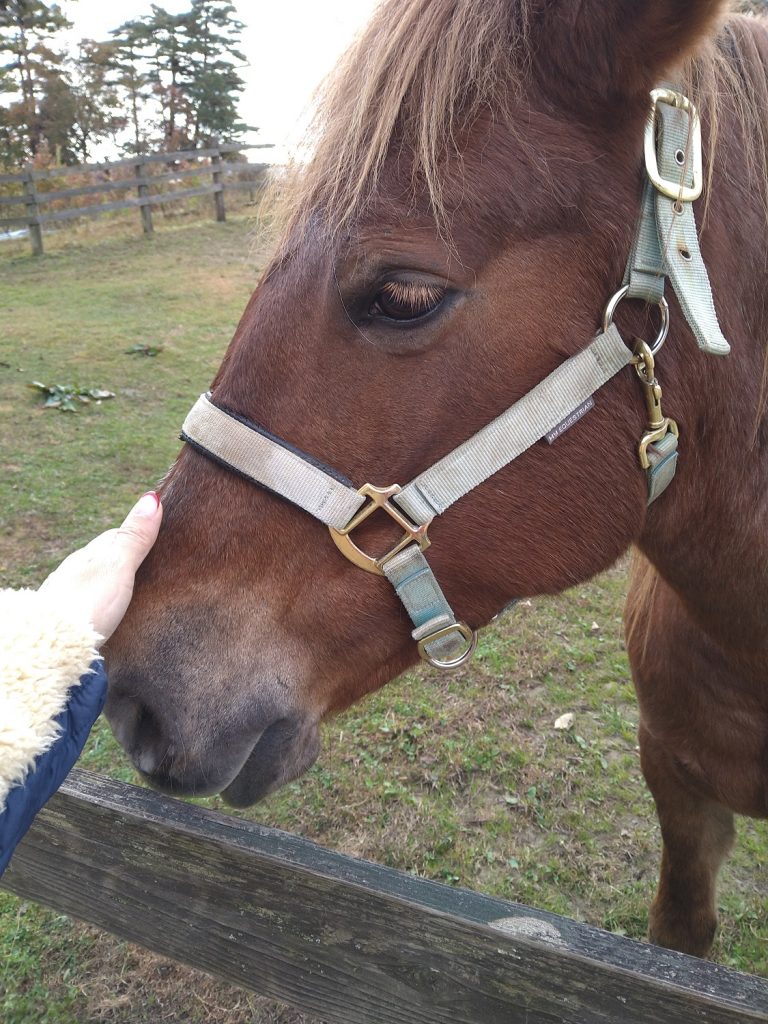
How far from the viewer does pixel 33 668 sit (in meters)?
1.07

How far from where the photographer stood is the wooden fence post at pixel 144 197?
15820 mm

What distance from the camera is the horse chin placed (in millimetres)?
1370

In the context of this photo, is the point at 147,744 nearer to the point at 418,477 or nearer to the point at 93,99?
the point at 418,477

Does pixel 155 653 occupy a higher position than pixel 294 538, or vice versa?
pixel 294 538

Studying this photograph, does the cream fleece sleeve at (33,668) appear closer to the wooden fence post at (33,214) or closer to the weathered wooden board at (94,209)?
the wooden fence post at (33,214)

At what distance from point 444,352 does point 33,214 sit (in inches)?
622

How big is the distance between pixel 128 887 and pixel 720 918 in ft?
7.49

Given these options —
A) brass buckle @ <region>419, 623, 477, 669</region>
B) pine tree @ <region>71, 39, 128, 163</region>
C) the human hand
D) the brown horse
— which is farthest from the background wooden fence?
brass buckle @ <region>419, 623, 477, 669</region>

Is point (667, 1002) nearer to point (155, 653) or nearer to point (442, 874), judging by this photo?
point (155, 653)

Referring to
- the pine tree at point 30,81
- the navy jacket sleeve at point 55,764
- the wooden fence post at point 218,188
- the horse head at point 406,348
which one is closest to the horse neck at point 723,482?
the horse head at point 406,348

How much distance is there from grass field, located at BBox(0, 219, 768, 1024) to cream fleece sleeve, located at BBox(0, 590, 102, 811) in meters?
1.08

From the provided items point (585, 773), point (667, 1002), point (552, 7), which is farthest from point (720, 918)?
point (552, 7)

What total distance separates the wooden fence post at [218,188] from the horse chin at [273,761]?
1788cm

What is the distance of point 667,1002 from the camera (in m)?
1.12
